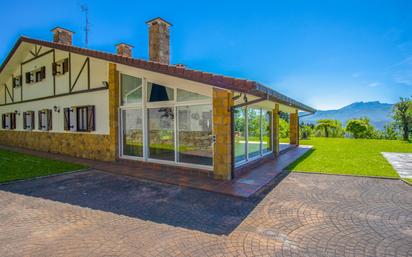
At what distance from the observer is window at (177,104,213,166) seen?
7266 millimetres

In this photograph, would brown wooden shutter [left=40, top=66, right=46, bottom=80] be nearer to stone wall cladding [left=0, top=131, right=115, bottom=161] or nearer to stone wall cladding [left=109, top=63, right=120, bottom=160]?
stone wall cladding [left=0, top=131, right=115, bottom=161]

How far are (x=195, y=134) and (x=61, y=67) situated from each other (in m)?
9.26

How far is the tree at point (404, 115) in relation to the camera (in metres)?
21.5

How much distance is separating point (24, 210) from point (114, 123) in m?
5.21

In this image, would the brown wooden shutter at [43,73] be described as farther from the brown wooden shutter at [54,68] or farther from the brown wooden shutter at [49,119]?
the brown wooden shutter at [49,119]

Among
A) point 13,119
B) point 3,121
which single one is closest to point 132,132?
point 13,119

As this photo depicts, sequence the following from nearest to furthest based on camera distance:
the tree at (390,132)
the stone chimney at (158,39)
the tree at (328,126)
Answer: the stone chimney at (158,39), the tree at (390,132), the tree at (328,126)

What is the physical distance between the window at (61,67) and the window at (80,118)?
210 centimetres

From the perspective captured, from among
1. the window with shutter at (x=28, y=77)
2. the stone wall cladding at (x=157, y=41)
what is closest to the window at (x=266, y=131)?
the stone wall cladding at (x=157, y=41)

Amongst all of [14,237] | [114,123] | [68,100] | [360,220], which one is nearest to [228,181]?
[360,220]

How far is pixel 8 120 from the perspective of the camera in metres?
16.7

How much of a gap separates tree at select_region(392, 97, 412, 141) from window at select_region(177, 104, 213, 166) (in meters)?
24.0

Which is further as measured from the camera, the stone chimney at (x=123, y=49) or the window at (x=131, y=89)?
the stone chimney at (x=123, y=49)

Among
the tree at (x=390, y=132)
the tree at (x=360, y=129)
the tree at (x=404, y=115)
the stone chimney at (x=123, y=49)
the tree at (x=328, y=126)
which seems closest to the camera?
the stone chimney at (x=123, y=49)
